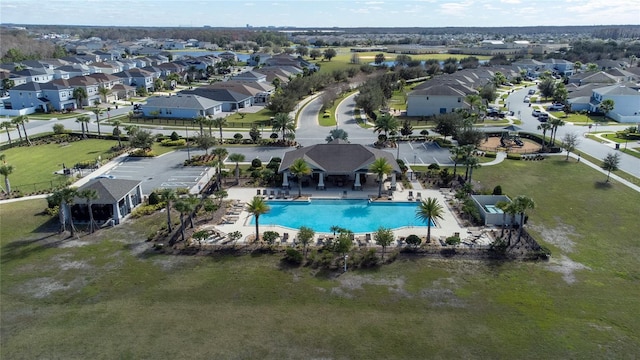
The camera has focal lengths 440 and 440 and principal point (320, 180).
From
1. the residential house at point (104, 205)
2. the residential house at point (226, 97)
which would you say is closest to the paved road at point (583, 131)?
the residential house at point (226, 97)

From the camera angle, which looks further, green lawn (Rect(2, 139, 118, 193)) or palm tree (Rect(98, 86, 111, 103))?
palm tree (Rect(98, 86, 111, 103))

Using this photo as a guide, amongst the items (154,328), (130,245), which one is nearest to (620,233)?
(154,328)

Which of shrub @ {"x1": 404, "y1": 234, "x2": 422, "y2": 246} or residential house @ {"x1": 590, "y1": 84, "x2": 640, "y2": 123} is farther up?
residential house @ {"x1": 590, "y1": 84, "x2": 640, "y2": 123}

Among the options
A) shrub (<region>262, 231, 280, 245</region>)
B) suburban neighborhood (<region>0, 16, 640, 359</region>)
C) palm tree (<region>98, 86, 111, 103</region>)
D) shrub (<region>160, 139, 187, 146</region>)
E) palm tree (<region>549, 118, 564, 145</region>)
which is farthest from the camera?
palm tree (<region>98, 86, 111, 103</region>)

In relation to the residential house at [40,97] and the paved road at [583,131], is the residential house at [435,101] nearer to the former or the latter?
the paved road at [583,131]

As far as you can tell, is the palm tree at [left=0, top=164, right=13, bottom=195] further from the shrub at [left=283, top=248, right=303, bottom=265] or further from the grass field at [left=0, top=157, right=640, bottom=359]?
the shrub at [left=283, top=248, right=303, bottom=265]

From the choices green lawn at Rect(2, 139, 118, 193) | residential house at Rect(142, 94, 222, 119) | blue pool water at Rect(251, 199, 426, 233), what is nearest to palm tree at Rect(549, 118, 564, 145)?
blue pool water at Rect(251, 199, 426, 233)

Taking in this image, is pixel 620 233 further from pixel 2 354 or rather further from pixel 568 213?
pixel 2 354
